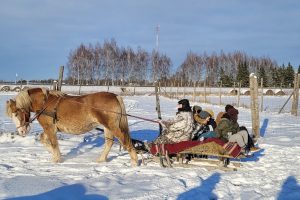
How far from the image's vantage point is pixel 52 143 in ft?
25.1

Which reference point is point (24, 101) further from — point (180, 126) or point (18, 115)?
point (180, 126)

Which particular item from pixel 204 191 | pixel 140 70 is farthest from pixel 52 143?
pixel 140 70

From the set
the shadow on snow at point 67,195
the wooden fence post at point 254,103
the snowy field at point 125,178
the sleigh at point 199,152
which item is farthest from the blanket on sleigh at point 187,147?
the wooden fence post at point 254,103

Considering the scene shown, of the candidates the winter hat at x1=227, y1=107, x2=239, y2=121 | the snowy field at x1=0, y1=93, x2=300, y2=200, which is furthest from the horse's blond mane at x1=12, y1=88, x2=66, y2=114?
the winter hat at x1=227, y1=107, x2=239, y2=121

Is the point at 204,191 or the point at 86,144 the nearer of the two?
the point at 204,191

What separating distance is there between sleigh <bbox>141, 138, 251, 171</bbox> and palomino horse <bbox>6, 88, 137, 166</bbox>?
56 centimetres

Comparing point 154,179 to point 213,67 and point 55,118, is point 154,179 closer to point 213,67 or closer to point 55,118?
point 55,118

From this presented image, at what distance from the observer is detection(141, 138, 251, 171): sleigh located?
23.0 ft

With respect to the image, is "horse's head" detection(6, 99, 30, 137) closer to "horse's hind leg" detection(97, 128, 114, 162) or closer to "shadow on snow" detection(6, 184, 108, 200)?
"horse's hind leg" detection(97, 128, 114, 162)

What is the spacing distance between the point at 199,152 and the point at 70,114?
271 cm

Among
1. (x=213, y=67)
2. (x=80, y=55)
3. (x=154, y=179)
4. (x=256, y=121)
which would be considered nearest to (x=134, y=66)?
(x=80, y=55)

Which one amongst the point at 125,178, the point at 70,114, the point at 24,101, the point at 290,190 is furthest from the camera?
the point at 24,101

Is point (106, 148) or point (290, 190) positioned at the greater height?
point (106, 148)

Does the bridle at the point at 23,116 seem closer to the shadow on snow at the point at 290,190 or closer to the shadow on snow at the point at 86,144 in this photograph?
the shadow on snow at the point at 86,144
